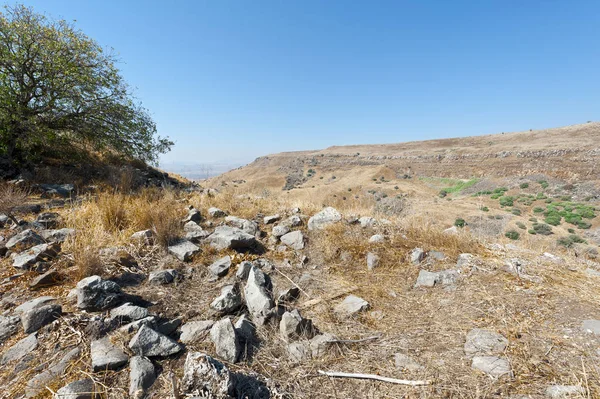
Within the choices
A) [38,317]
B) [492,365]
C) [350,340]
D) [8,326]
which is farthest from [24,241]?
[492,365]

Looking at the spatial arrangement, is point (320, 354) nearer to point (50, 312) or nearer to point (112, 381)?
point (112, 381)

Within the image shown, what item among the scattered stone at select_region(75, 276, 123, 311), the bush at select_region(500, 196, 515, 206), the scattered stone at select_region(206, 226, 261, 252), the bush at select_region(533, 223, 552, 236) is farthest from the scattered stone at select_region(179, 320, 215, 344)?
the bush at select_region(500, 196, 515, 206)

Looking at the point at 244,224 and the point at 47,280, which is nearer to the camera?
the point at 47,280

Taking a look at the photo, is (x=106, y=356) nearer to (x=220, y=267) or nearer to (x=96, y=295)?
(x=96, y=295)

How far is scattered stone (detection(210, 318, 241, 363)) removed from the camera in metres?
1.82

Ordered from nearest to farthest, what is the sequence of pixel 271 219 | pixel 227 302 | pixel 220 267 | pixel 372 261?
pixel 227 302 → pixel 220 267 → pixel 372 261 → pixel 271 219

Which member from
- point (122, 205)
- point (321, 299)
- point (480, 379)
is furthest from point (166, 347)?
point (122, 205)

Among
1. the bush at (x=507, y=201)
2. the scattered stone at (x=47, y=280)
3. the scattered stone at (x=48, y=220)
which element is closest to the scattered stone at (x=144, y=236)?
the scattered stone at (x=47, y=280)

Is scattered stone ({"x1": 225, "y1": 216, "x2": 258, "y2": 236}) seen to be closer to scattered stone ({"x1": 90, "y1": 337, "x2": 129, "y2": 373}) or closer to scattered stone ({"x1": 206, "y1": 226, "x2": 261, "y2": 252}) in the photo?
scattered stone ({"x1": 206, "y1": 226, "x2": 261, "y2": 252})

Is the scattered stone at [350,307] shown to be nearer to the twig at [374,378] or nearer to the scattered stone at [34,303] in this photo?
the twig at [374,378]

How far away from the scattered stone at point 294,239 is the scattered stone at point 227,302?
1492 millimetres

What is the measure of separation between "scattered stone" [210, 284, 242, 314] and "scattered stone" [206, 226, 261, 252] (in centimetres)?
108

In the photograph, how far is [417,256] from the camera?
344cm

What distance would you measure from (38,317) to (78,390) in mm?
965
